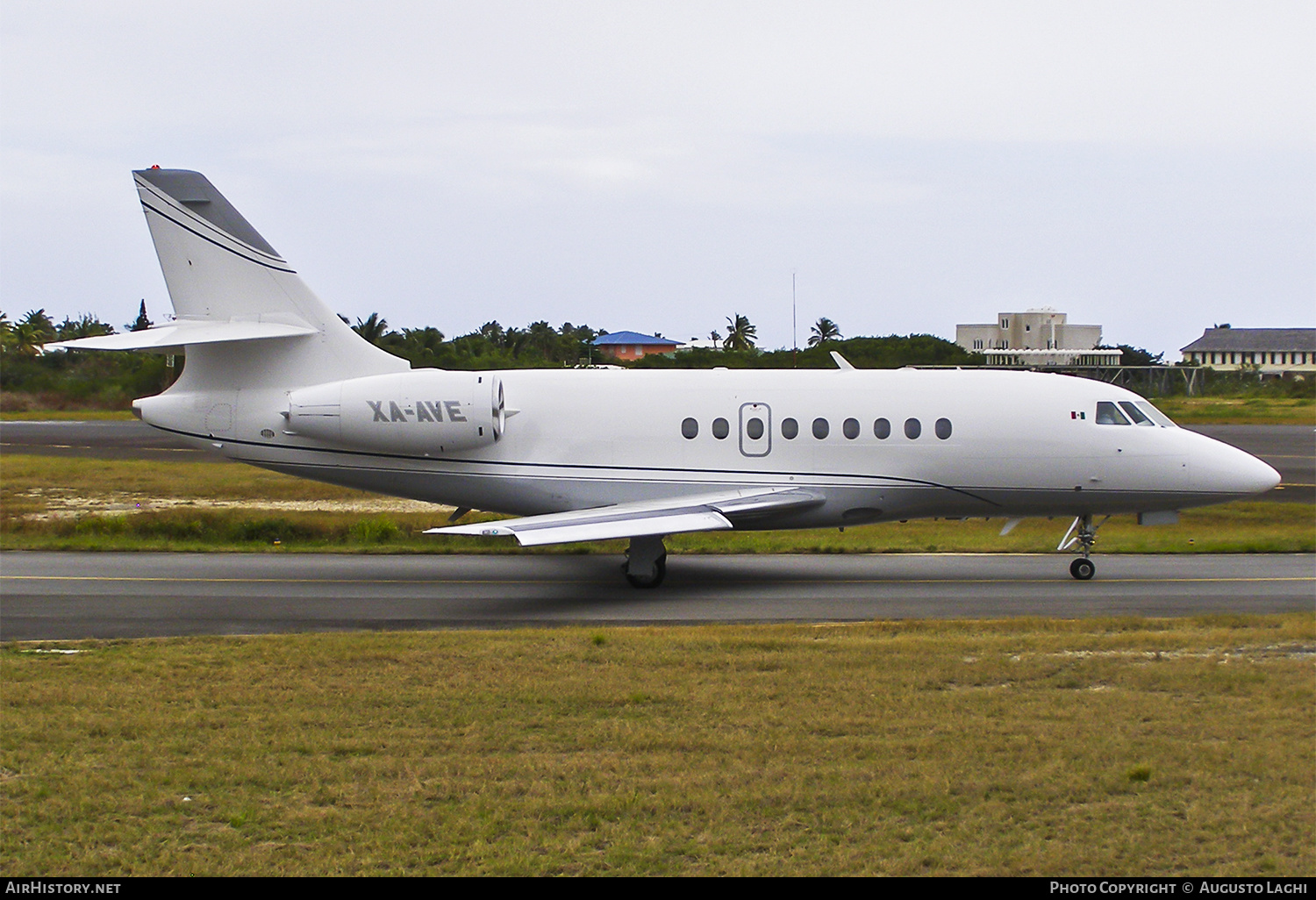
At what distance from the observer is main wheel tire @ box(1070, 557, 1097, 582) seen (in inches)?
745

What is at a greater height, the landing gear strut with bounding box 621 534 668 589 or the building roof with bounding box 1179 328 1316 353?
the building roof with bounding box 1179 328 1316 353

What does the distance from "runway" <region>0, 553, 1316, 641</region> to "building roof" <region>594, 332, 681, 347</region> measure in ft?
111

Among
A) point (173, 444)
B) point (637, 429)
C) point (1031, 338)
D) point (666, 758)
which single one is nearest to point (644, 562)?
point (637, 429)

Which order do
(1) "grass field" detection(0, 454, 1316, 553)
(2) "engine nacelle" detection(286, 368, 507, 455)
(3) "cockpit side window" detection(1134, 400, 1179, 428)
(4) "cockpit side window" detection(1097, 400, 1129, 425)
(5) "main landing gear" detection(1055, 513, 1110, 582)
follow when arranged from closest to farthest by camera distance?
(5) "main landing gear" detection(1055, 513, 1110, 582)
(4) "cockpit side window" detection(1097, 400, 1129, 425)
(3) "cockpit side window" detection(1134, 400, 1179, 428)
(2) "engine nacelle" detection(286, 368, 507, 455)
(1) "grass field" detection(0, 454, 1316, 553)

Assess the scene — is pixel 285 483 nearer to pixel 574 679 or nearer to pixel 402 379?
pixel 402 379

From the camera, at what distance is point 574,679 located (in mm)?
11094

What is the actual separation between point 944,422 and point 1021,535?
20.6 ft

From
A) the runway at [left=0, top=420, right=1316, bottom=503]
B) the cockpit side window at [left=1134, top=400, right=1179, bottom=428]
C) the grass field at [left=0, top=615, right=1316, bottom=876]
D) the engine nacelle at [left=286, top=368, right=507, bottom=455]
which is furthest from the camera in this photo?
the runway at [left=0, top=420, right=1316, bottom=503]

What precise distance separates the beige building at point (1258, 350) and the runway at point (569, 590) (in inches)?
4363

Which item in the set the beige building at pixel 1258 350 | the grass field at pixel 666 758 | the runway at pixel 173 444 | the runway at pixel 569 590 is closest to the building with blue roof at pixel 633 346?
the runway at pixel 173 444

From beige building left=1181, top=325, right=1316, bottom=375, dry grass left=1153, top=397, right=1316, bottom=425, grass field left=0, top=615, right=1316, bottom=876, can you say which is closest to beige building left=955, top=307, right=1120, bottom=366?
dry grass left=1153, top=397, right=1316, bottom=425

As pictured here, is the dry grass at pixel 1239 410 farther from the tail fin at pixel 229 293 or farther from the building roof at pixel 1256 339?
the building roof at pixel 1256 339

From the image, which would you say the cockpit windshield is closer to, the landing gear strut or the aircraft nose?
the aircraft nose
